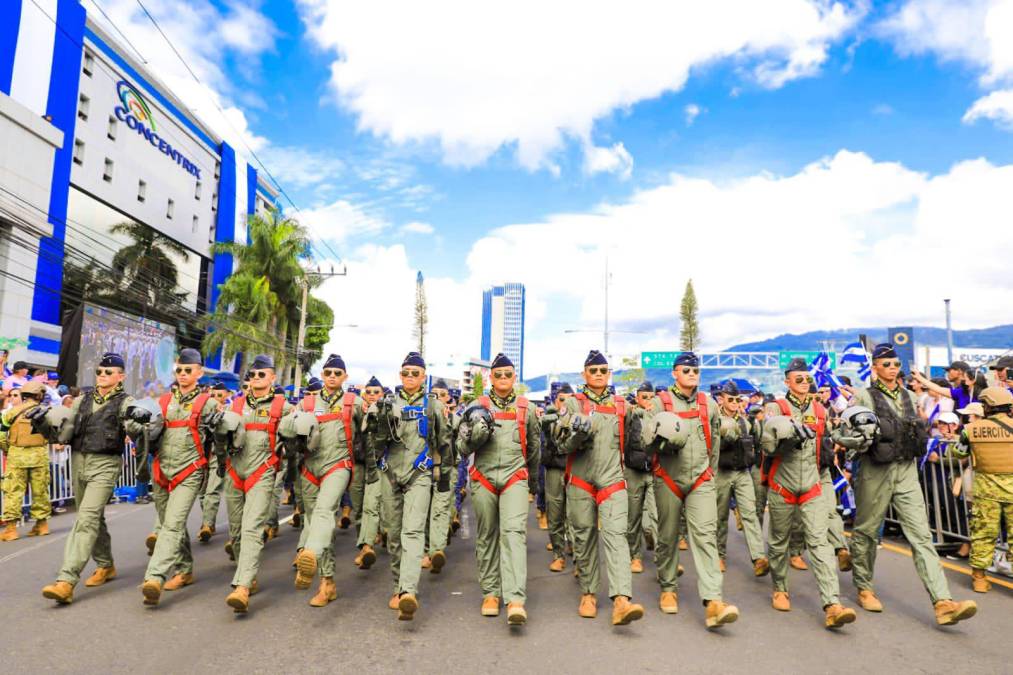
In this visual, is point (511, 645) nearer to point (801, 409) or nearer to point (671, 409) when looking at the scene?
point (671, 409)

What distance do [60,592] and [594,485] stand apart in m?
4.41

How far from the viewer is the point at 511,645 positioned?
4.39m

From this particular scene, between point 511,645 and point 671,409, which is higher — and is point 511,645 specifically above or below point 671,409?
below

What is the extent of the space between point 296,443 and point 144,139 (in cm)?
3059

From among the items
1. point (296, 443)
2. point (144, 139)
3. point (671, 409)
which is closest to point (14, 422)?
point (296, 443)

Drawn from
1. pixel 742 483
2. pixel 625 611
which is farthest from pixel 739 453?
pixel 625 611

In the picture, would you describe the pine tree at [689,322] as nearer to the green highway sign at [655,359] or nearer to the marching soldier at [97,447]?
the green highway sign at [655,359]

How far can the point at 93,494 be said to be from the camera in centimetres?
554

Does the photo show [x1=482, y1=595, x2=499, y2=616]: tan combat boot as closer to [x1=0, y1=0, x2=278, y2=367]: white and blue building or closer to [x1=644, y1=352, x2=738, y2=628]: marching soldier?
[x1=644, y1=352, x2=738, y2=628]: marching soldier

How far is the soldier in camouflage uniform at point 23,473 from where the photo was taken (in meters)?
7.91

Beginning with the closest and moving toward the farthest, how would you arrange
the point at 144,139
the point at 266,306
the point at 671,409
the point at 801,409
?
the point at 671,409 → the point at 801,409 → the point at 144,139 → the point at 266,306

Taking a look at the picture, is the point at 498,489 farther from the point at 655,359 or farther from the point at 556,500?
the point at 655,359

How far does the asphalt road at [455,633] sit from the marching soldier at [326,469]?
1.48 ft

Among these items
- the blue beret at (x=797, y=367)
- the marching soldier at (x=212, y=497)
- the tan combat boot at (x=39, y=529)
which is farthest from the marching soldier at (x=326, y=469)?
the tan combat boot at (x=39, y=529)
